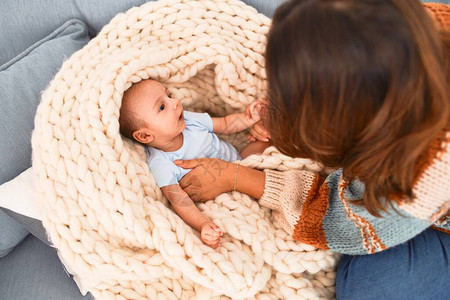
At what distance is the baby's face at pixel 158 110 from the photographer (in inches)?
35.0

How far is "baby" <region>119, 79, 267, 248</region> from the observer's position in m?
0.88

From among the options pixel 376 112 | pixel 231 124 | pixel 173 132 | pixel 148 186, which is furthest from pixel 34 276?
pixel 376 112

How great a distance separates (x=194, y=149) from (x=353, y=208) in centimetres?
45

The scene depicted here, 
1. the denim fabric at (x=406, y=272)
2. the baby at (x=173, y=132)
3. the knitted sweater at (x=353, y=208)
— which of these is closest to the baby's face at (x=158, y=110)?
the baby at (x=173, y=132)

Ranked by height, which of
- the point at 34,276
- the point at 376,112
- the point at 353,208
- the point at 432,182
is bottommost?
the point at 34,276

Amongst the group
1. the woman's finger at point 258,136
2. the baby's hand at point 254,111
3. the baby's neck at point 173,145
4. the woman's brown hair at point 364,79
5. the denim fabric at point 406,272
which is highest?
the woman's brown hair at point 364,79

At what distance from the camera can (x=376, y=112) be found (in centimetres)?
52

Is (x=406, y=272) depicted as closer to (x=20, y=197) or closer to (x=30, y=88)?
(x=20, y=197)

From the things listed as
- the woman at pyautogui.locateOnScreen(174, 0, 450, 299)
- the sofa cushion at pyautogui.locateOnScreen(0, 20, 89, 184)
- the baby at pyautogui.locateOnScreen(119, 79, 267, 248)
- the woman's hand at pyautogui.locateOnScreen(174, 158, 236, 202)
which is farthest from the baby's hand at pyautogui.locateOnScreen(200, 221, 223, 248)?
the sofa cushion at pyautogui.locateOnScreen(0, 20, 89, 184)

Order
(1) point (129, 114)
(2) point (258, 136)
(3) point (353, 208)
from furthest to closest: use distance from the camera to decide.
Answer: (2) point (258, 136)
(1) point (129, 114)
(3) point (353, 208)

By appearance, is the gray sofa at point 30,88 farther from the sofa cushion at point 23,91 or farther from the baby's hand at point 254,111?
the baby's hand at point 254,111

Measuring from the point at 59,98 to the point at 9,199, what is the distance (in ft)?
0.81

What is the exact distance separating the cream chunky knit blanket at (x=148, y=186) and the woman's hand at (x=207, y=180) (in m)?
0.03

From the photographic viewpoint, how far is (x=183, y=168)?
3.11 feet
